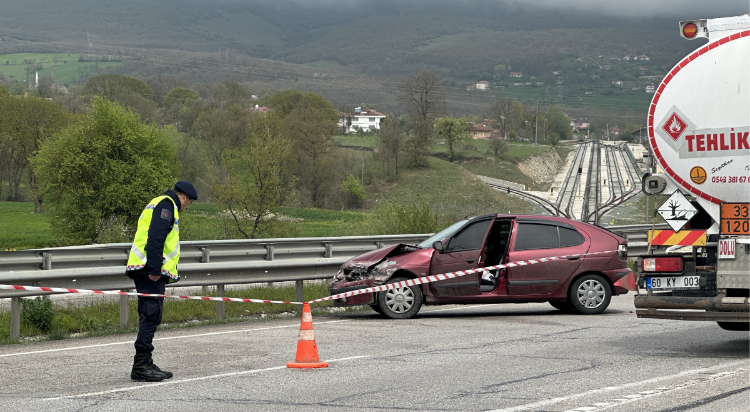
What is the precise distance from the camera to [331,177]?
87.2 m

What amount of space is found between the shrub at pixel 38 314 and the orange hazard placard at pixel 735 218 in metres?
8.30

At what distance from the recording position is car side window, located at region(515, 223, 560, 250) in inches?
532

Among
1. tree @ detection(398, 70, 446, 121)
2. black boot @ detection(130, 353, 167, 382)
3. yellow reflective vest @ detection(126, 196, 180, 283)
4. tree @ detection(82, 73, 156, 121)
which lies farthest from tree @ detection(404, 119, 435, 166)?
black boot @ detection(130, 353, 167, 382)

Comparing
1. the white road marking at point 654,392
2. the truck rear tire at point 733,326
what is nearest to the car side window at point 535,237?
the truck rear tire at point 733,326

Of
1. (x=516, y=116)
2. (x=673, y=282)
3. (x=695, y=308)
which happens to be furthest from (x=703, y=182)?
(x=516, y=116)

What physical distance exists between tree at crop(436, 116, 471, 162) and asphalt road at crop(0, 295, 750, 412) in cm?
11338

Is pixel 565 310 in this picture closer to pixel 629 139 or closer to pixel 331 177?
pixel 331 177

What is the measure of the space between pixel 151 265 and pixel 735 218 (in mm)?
6022

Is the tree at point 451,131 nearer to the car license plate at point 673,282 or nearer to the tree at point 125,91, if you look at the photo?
the tree at point 125,91

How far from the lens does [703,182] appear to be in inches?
383

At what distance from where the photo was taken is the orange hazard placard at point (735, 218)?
31.1ft

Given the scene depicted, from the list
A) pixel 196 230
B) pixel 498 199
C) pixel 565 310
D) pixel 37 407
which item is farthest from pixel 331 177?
pixel 37 407

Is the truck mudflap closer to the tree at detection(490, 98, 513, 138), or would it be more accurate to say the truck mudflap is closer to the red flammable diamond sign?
the red flammable diamond sign

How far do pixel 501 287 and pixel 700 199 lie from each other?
3989 millimetres
